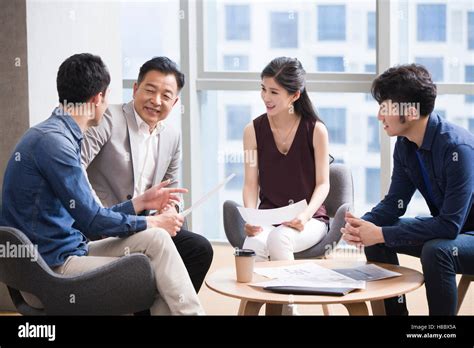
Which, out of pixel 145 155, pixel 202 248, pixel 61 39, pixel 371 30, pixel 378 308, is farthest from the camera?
pixel 371 30

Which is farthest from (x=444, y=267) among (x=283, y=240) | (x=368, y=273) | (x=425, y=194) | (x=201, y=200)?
(x=201, y=200)

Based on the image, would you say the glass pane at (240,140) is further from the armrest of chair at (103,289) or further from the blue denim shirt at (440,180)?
the armrest of chair at (103,289)

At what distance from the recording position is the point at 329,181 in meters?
3.96

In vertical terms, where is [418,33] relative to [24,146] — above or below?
above

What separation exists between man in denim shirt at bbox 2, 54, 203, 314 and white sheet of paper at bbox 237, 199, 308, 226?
71 cm

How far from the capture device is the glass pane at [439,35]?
17.2 feet

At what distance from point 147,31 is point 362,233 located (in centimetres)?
312

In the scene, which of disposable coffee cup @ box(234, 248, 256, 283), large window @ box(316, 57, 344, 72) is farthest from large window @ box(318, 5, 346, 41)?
disposable coffee cup @ box(234, 248, 256, 283)

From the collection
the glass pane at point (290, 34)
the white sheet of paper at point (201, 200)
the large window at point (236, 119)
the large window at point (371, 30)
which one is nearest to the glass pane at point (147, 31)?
the glass pane at point (290, 34)

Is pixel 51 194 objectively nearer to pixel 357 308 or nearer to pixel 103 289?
pixel 103 289

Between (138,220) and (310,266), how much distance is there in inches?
26.3

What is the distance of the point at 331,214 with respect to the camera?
3.98 meters
